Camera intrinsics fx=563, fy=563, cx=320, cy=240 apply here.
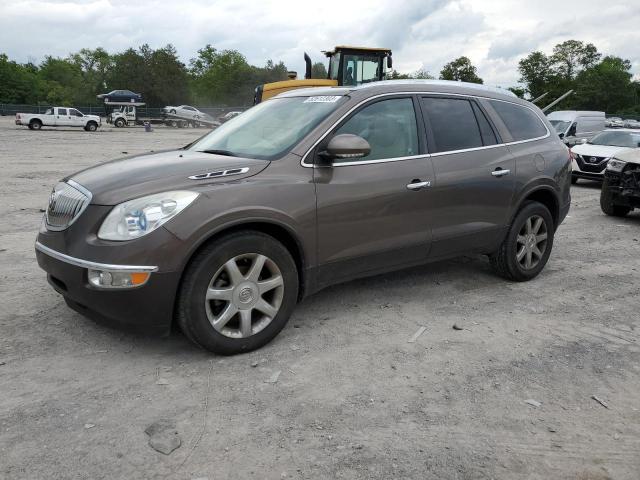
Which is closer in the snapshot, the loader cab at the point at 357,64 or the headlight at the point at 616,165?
the headlight at the point at 616,165

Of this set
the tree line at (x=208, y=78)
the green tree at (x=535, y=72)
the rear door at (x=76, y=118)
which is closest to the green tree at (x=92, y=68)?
the tree line at (x=208, y=78)

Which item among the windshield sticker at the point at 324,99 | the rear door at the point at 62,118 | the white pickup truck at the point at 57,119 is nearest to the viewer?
the windshield sticker at the point at 324,99

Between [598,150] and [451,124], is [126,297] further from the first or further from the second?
[598,150]

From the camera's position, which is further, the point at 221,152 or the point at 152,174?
the point at 221,152

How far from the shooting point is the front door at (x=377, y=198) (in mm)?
3969

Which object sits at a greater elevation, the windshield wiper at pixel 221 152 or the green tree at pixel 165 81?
the green tree at pixel 165 81

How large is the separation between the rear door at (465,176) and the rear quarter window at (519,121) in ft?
0.82

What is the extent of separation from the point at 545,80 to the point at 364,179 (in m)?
104

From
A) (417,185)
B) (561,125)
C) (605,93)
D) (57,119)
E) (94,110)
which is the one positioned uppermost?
(605,93)

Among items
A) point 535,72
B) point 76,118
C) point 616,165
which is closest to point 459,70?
point 535,72

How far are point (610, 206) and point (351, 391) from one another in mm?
7844

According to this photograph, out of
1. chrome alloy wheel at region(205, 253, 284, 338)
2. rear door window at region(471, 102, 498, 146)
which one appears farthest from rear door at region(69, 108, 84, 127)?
chrome alloy wheel at region(205, 253, 284, 338)

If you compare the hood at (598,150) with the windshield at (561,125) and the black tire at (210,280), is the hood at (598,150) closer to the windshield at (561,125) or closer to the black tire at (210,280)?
the windshield at (561,125)

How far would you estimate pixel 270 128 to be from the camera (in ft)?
14.4
